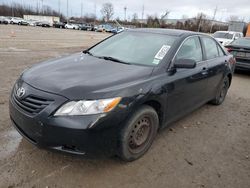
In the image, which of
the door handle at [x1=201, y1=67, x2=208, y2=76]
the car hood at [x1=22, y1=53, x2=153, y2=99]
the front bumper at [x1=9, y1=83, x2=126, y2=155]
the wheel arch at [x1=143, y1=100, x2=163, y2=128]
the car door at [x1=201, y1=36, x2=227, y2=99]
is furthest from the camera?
the car door at [x1=201, y1=36, x2=227, y2=99]

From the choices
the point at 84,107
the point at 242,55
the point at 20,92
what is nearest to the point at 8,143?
the point at 20,92

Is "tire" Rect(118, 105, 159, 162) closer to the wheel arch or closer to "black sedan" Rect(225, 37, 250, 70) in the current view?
the wheel arch

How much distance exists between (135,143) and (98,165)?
0.52 metres

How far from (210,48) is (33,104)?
136 inches

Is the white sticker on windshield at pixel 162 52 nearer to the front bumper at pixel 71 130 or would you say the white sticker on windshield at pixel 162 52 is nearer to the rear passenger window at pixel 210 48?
the front bumper at pixel 71 130

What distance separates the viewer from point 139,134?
2738 mm

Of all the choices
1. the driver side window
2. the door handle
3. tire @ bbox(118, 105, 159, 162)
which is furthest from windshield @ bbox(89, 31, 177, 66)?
the door handle

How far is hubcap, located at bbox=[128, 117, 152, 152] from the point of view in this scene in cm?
262

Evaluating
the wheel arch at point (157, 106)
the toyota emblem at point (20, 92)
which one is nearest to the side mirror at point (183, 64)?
the wheel arch at point (157, 106)

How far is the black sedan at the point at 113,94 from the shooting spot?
85.0 inches

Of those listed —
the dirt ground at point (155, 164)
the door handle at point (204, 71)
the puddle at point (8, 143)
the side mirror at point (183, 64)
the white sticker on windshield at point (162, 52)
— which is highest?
the white sticker on windshield at point (162, 52)

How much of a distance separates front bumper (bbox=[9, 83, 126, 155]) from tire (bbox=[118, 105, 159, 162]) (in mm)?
153

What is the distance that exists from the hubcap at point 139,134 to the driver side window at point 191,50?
1081mm

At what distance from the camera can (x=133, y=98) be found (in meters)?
2.41
